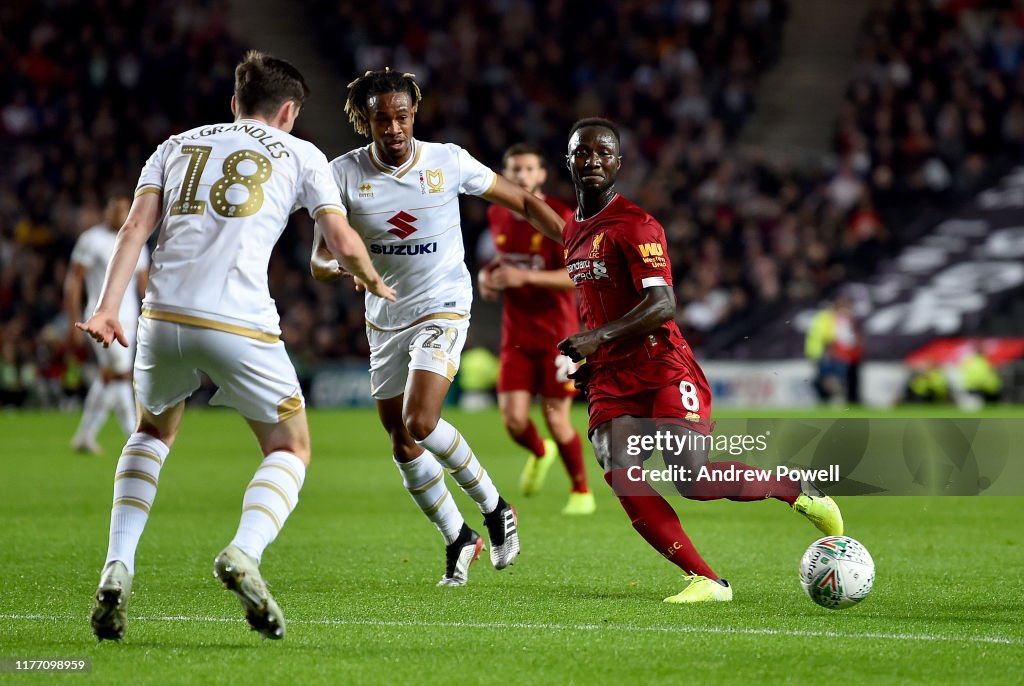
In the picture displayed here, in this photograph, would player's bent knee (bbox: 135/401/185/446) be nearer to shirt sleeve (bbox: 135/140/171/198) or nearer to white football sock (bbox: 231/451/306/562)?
white football sock (bbox: 231/451/306/562)

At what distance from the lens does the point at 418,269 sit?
6.99 meters

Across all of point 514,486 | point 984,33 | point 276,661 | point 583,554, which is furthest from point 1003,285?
point 276,661

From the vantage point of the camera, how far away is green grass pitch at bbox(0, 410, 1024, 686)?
482cm

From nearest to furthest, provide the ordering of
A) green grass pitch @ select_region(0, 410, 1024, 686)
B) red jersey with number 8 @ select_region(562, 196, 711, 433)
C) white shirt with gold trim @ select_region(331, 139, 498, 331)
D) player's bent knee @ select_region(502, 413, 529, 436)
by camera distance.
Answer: green grass pitch @ select_region(0, 410, 1024, 686) < red jersey with number 8 @ select_region(562, 196, 711, 433) < white shirt with gold trim @ select_region(331, 139, 498, 331) < player's bent knee @ select_region(502, 413, 529, 436)

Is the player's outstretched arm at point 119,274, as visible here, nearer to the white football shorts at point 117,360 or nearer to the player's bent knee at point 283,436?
the player's bent knee at point 283,436

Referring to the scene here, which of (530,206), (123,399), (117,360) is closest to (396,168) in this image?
(530,206)

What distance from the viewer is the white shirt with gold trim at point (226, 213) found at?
5227mm

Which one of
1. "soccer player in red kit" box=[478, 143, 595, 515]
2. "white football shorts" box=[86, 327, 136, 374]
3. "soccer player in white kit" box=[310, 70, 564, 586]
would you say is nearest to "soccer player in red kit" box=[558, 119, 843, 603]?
"soccer player in white kit" box=[310, 70, 564, 586]

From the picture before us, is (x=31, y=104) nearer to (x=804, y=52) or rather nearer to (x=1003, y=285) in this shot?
(x=804, y=52)

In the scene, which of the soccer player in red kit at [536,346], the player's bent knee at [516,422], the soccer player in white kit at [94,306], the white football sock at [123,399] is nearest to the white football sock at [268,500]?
the soccer player in red kit at [536,346]

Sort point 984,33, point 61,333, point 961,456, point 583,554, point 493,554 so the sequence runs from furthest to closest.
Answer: point 984,33
point 61,333
point 961,456
point 583,554
point 493,554

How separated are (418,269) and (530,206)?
2.07 ft

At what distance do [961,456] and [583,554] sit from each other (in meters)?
6.54

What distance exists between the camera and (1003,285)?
23672mm
